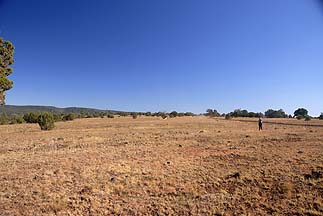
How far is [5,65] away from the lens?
25453 millimetres

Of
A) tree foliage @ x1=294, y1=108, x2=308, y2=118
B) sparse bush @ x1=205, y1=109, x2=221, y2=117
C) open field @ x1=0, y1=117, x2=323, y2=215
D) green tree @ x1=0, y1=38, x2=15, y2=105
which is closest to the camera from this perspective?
open field @ x1=0, y1=117, x2=323, y2=215

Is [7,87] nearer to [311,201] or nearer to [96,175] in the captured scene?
[96,175]

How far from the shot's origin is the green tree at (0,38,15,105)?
24800 mm

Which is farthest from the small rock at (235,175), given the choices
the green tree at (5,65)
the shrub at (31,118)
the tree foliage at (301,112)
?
the tree foliage at (301,112)

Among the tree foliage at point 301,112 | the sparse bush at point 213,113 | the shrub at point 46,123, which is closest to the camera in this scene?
the shrub at point 46,123

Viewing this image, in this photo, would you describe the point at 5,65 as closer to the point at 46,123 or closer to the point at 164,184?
the point at 46,123

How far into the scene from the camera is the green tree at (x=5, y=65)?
81.4ft

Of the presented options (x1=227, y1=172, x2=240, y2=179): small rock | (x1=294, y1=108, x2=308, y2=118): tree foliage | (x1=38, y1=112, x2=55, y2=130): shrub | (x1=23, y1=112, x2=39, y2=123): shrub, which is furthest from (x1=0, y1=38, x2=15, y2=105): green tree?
(x1=294, y1=108, x2=308, y2=118): tree foliage

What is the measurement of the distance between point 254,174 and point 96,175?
24.3 feet

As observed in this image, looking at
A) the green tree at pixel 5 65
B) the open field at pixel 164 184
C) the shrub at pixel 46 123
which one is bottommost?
the open field at pixel 164 184

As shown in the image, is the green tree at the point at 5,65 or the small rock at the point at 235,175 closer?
the small rock at the point at 235,175

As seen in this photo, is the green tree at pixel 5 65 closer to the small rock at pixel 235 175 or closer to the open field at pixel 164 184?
the open field at pixel 164 184

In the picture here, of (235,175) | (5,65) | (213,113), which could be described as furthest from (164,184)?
(213,113)

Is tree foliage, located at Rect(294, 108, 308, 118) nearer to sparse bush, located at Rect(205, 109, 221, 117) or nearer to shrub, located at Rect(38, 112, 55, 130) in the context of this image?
sparse bush, located at Rect(205, 109, 221, 117)
